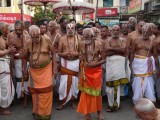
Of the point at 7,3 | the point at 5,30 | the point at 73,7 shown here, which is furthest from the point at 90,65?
the point at 7,3

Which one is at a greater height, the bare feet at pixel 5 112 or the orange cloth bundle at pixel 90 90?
the orange cloth bundle at pixel 90 90

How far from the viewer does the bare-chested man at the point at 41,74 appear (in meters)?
5.65

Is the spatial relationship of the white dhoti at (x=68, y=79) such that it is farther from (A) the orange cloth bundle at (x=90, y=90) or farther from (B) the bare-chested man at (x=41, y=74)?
(A) the orange cloth bundle at (x=90, y=90)

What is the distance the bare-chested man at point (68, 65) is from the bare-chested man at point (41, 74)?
680mm

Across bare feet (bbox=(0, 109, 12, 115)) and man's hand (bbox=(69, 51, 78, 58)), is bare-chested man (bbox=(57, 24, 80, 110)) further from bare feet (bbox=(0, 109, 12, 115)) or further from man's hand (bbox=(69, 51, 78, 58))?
bare feet (bbox=(0, 109, 12, 115))

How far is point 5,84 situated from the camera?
6156 millimetres

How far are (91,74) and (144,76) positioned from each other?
4.27 ft

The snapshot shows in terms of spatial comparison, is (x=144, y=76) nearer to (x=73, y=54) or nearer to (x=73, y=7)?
(x=73, y=54)

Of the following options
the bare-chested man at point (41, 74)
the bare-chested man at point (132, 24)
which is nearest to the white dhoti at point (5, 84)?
the bare-chested man at point (41, 74)

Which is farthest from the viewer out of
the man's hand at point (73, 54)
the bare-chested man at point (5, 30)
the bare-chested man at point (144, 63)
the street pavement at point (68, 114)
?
the bare-chested man at point (5, 30)

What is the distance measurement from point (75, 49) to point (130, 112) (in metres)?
1.85

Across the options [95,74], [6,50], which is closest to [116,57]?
[95,74]

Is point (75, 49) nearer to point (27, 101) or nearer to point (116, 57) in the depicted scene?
point (116, 57)

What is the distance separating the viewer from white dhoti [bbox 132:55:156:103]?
20.0 feet
